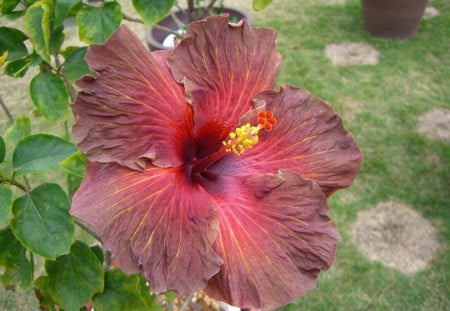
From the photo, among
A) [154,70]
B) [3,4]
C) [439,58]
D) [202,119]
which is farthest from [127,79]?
[439,58]

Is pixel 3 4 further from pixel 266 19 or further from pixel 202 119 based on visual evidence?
pixel 266 19

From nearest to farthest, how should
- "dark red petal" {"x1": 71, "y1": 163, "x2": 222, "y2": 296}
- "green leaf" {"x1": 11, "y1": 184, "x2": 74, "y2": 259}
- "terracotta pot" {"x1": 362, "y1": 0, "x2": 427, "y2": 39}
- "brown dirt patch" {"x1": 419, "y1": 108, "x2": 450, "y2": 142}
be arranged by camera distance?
"dark red petal" {"x1": 71, "y1": 163, "x2": 222, "y2": 296}, "green leaf" {"x1": 11, "y1": 184, "x2": 74, "y2": 259}, "brown dirt patch" {"x1": 419, "y1": 108, "x2": 450, "y2": 142}, "terracotta pot" {"x1": 362, "y1": 0, "x2": 427, "y2": 39}

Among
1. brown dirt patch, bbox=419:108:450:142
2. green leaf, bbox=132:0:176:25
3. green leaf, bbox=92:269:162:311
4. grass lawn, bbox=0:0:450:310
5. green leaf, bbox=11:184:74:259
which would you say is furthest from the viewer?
brown dirt patch, bbox=419:108:450:142

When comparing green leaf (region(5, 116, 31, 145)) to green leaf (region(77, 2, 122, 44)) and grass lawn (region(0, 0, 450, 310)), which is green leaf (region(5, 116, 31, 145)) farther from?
grass lawn (region(0, 0, 450, 310))

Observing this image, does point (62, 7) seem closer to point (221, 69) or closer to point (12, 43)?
point (12, 43)

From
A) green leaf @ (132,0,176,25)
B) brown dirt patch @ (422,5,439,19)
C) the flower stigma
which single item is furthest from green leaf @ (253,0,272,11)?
brown dirt patch @ (422,5,439,19)

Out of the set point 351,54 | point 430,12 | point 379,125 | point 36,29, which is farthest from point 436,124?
point 36,29

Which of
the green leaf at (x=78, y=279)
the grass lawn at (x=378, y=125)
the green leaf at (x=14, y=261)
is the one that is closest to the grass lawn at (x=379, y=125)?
the grass lawn at (x=378, y=125)

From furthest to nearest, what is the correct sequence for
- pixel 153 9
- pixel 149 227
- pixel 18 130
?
pixel 18 130 → pixel 153 9 → pixel 149 227
